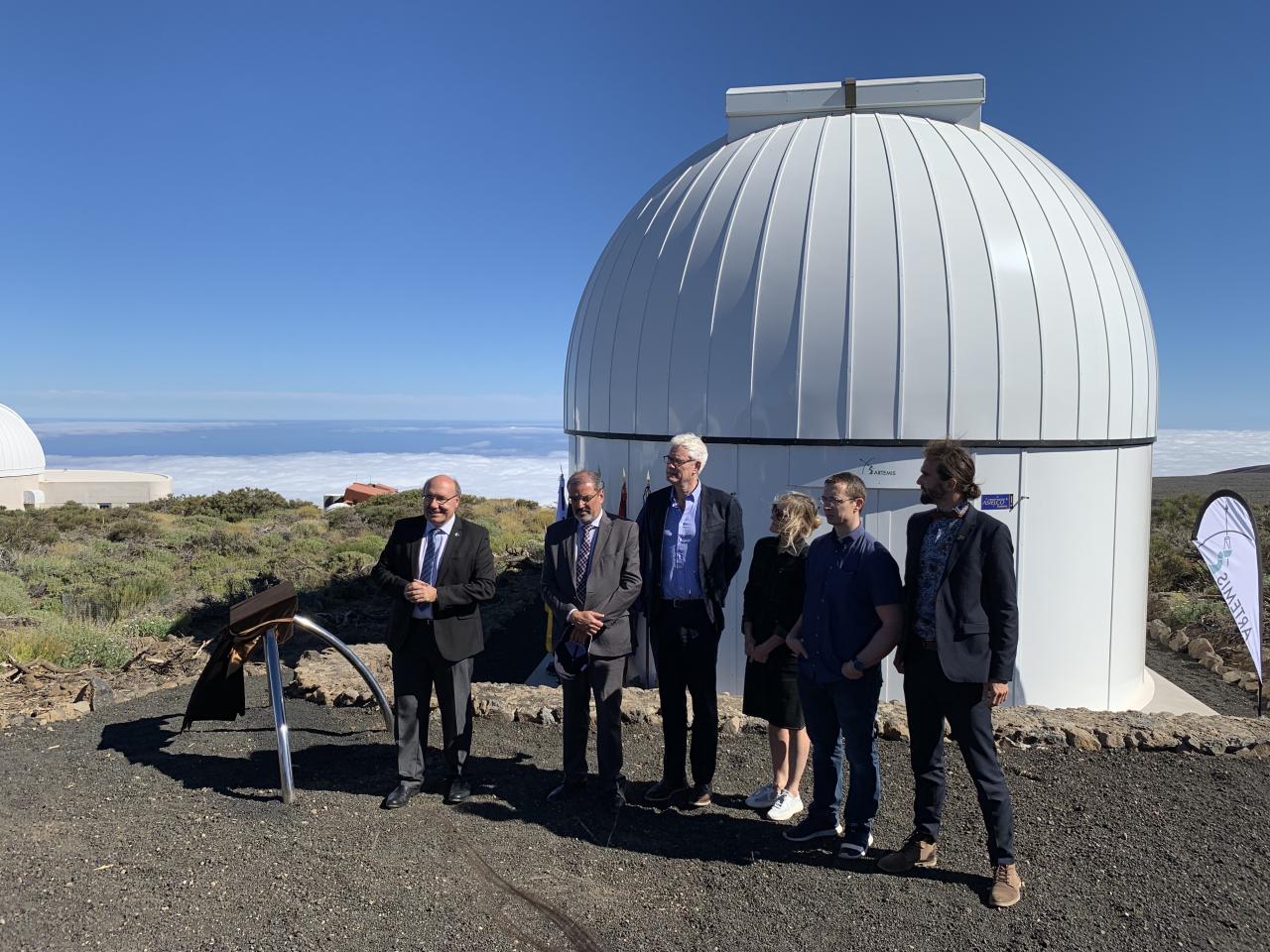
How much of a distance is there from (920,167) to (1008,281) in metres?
1.13

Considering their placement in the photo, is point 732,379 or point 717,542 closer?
point 717,542

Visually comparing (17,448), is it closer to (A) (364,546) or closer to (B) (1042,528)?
(A) (364,546)

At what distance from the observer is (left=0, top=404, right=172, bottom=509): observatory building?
27938mm

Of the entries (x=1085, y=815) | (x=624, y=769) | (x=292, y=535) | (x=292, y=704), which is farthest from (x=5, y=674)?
(x=292, y=535)

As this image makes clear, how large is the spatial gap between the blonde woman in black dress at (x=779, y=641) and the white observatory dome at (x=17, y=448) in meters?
32.9

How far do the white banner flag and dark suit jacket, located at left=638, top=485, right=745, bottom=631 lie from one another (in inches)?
166

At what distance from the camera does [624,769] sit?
4406mm

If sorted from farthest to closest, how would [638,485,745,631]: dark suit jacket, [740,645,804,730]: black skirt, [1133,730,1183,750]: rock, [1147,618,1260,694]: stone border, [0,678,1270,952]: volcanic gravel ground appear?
1. [1147,618,1260,694]: stone border
2. [1133,730,1183,750]: rock
3. [638,485,745,631]: dark suit jacket
4. [740,645,804,730]: black skirt
5. [0,678,1270,952]: volcanic gravel ground

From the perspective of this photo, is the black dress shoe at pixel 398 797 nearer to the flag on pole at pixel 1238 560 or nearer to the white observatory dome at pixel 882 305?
the white observatory dome at pixel 882 305

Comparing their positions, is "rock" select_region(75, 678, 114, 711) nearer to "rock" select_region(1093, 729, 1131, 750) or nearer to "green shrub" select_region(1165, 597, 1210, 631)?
"rock" select_region(1093, 729, 1131, 750)

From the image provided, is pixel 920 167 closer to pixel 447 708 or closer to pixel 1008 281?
pixel 1008 281

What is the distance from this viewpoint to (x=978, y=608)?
9.81ft

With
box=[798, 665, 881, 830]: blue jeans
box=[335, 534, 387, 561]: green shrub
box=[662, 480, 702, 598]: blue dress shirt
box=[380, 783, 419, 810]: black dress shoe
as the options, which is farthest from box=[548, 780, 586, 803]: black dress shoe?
box=[335, 534, 387, 561]: green shrub

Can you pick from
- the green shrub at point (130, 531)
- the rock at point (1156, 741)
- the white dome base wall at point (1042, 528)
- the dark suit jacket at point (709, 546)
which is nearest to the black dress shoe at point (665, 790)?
the dark suit jacket at point (709, 546)
